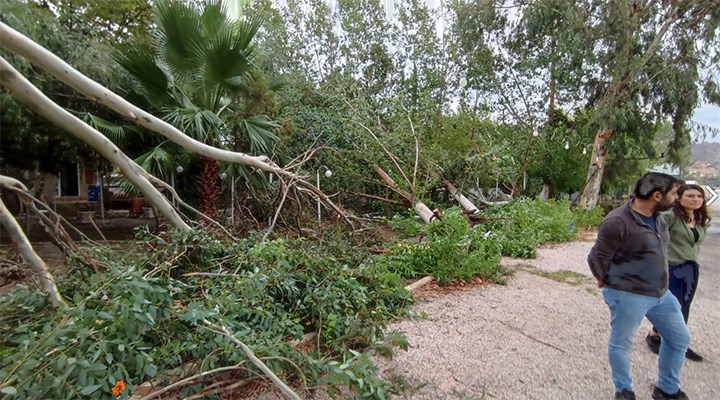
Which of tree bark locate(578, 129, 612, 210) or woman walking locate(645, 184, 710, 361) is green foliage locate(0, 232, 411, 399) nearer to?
woman walking locate(645, 184, 710, 361)

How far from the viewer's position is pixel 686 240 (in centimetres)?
306

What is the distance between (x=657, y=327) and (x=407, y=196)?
21.5ft

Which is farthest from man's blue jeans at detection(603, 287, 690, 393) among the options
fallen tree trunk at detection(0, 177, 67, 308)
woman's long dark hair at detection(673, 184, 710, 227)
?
fallen tree trunk at detection(0, 177, 67, 308)

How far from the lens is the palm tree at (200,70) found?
19.8 feet

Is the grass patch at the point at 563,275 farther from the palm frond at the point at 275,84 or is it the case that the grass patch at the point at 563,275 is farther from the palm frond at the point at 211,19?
the palm frond at the point at 211,19

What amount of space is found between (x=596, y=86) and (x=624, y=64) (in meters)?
1.53

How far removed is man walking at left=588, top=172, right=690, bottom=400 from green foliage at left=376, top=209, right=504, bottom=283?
8.46ft

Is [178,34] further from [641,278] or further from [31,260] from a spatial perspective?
[641,278]

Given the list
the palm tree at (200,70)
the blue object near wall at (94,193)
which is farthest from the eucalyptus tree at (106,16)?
the blue object near wall at (94,193)

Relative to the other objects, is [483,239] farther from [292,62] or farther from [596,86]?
[292,62]

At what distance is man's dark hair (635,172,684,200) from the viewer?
234 centimetres

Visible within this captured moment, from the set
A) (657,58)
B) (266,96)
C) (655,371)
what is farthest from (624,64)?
(655,371)

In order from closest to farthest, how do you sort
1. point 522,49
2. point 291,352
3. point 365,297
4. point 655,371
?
point 291,352 < point 655,371 < point 365,297 < point 522,49

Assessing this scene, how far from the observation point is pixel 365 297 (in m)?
3.61
